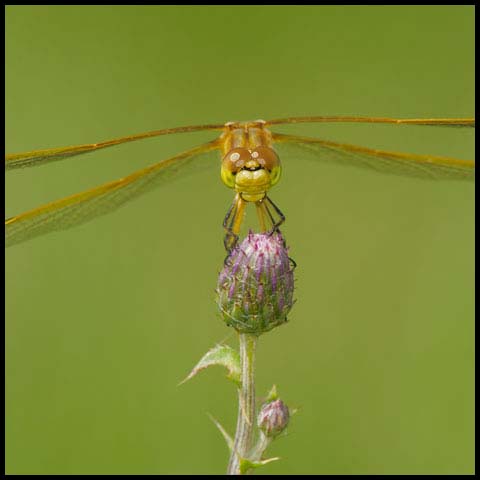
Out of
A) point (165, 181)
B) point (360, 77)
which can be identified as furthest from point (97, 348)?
point (360, 77)

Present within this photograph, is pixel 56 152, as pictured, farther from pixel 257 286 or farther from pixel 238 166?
pixel 257 286

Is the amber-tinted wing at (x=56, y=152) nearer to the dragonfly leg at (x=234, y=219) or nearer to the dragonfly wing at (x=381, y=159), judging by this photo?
the dragonfly leg at (x=234, y=219)

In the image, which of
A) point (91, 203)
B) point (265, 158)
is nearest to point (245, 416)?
point (265, 158)

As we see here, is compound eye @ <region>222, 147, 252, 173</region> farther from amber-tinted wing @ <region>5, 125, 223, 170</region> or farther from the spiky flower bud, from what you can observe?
the spiky flower bud

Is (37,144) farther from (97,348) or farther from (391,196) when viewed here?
(391,196)

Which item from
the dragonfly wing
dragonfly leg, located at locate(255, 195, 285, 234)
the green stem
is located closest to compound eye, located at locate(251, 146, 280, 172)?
dragonfly leg, located at locate(255, 195, 285, 234)

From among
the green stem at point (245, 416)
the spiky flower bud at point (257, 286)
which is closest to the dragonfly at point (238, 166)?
the spiky flower bud at point (257, 286)
